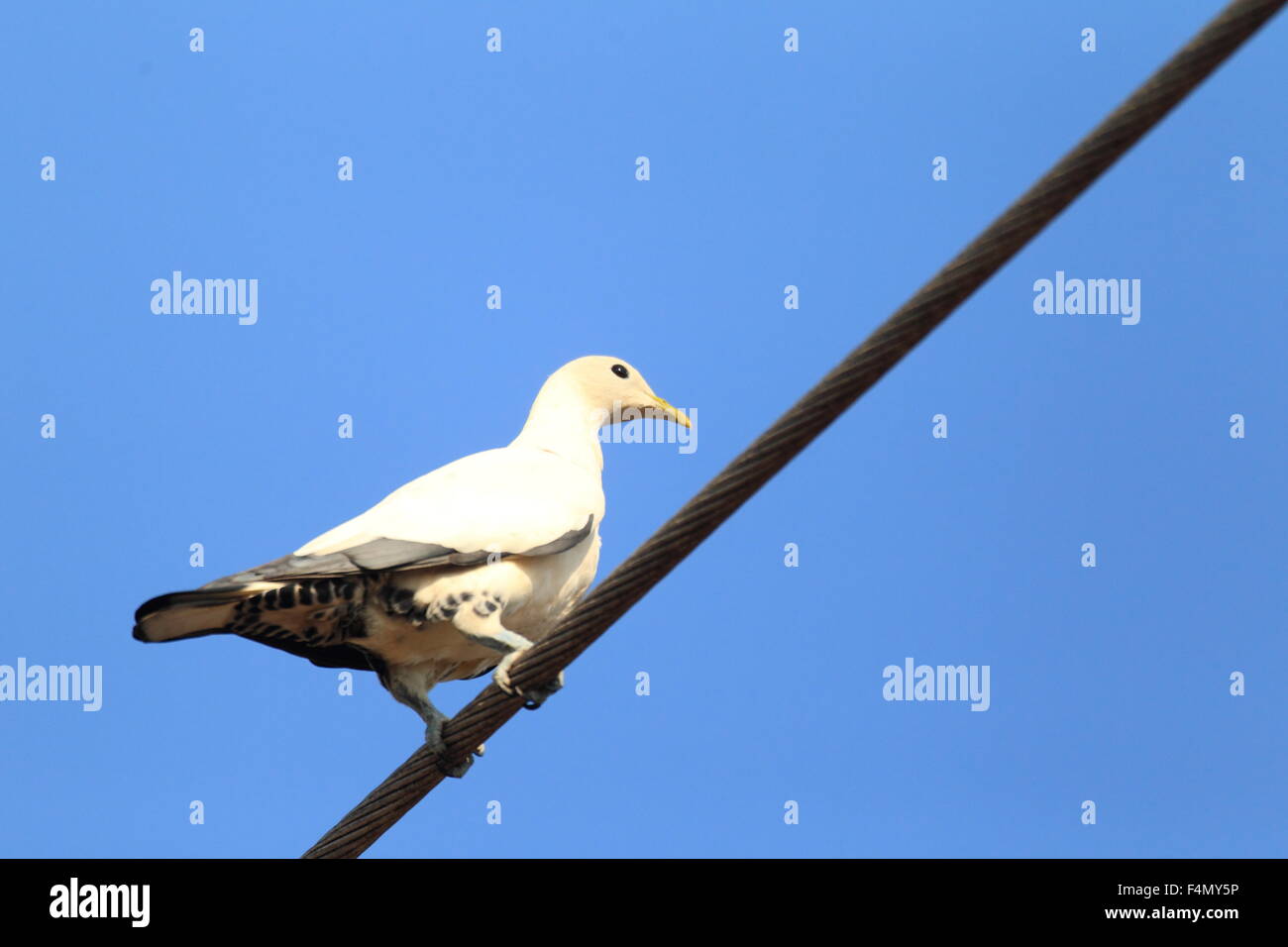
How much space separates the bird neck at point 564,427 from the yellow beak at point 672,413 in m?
0.38

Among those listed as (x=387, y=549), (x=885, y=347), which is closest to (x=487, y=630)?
(x=387, y=549)

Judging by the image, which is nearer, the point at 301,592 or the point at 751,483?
the point at 751,483

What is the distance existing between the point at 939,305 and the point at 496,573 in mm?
2483

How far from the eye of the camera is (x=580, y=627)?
5.45 m

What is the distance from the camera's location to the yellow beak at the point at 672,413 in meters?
8.55

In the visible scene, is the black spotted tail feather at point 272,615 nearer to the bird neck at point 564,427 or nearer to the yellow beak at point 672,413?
the bird neck at point 564,427

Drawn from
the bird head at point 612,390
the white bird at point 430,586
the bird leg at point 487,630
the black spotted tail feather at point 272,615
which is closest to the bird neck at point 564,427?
the bird head at point 612,390

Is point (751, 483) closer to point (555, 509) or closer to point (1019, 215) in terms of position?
point (1019, 215)

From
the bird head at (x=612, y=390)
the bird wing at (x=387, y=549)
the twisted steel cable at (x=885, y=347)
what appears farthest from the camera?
the bird head at (x=612, y=390)

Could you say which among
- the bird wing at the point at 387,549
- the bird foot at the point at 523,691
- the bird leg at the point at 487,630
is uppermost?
the bird wing at the point at 387,549

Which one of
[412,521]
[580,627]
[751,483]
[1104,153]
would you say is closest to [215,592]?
[412,521]

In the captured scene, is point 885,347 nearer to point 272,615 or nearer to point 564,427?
point 272,615

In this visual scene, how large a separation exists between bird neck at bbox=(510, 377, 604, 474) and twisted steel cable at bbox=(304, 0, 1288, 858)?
1995 mm

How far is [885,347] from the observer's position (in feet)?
15.6
